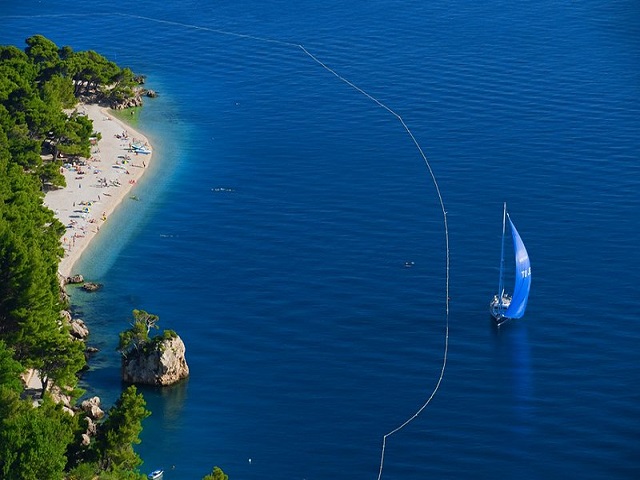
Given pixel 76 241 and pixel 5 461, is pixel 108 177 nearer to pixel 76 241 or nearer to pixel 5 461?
pixel 76 241

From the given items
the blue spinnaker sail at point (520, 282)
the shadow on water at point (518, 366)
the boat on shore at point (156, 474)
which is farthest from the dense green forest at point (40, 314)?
the blue spinnaker sail at point (520, 282)

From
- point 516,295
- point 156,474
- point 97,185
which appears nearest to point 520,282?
point 516,295

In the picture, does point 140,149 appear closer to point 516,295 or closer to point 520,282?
point 520,282

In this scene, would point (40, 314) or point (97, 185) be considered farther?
point (97, 185)

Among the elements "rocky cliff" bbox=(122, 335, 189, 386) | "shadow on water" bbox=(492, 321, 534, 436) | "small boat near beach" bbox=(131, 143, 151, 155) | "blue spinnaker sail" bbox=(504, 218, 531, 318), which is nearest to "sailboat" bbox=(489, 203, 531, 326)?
"blue spinnaker sail" bbox=(504, 218, 531, 318)

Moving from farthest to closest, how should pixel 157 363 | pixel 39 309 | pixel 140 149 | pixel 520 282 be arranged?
pixel 140 149 → pixel 520 282 → pixel 39 309 → pixel 157 363

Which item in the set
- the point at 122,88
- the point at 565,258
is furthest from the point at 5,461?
the point at 122,88

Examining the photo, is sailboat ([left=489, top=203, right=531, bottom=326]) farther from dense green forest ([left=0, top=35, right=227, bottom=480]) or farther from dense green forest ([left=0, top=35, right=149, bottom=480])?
dense green forest ([left=0, top=35, right=149, bottom=480])
